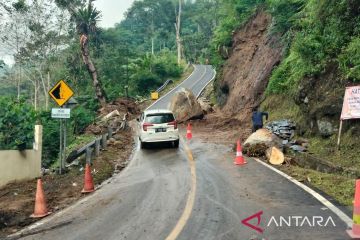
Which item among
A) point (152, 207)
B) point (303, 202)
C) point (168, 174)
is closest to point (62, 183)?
point (168, 174)

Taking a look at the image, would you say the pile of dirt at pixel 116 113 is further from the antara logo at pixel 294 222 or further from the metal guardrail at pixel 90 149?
the antara logo at pixel 294 222

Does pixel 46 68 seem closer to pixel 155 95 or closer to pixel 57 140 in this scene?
pixel 155 95

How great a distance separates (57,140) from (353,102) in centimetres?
1917

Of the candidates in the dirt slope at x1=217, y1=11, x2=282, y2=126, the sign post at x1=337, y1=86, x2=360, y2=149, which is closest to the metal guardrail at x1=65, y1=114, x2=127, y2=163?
the sign post at x1=337, y1=86, x2=360, y2=149

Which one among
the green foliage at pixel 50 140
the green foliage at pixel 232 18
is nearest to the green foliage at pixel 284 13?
the green foliage at pixel 232 18

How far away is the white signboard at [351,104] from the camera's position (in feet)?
40.9

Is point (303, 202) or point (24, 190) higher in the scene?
point (303, 202)

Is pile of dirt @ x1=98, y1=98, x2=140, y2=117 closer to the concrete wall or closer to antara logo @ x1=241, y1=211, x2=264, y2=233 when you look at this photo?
the concrete wall

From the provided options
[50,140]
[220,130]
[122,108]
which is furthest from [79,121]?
[220,130]

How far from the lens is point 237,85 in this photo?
31.0m

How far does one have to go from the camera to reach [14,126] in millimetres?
15398

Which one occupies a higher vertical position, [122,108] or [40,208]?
[122,108]

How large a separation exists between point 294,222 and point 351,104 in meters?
6.48

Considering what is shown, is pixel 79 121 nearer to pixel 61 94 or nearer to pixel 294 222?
pixel 61 94
